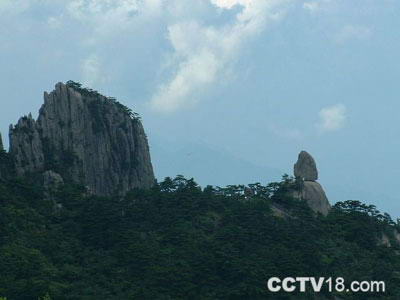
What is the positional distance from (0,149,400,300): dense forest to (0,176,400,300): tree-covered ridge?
0.11 m

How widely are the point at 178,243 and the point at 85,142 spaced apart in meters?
26.9

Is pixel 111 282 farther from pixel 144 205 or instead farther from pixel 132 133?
pixel 132 133

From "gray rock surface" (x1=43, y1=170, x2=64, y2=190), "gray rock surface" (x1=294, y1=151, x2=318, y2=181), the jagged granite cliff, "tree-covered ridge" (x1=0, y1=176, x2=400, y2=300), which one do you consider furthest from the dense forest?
the jagged granite cliff

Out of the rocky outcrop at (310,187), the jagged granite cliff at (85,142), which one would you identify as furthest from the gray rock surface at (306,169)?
the jagged granite cliff at (85,142)

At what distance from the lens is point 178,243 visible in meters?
80.0

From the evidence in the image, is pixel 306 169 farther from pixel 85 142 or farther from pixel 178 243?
pixel 178 243

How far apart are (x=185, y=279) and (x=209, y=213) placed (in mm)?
17409

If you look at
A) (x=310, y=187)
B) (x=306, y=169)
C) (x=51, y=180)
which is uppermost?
(x=306, y=169)

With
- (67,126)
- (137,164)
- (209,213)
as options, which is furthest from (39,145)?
(209,213)

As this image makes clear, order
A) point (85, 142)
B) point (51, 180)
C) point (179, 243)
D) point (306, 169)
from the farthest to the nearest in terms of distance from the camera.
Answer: point (306, 169) → point (85, 142) → point (51, 180) → point (179, 243)

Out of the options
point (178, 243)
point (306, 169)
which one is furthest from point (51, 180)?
point (306, 169)

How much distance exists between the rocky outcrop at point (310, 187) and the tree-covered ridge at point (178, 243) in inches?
73.1

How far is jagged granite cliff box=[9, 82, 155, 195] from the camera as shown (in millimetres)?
97125

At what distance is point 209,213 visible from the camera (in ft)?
291
